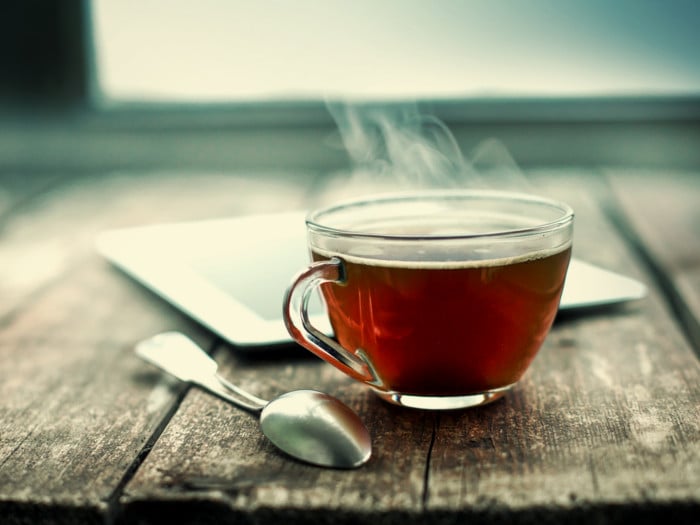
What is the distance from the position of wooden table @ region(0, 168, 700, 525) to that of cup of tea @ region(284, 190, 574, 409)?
0.03m

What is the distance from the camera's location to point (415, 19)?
191cm

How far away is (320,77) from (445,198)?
4.51 ft

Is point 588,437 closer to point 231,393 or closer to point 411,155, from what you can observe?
point 231,393

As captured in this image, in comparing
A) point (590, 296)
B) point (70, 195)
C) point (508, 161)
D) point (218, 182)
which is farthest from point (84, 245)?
point (508, 161)

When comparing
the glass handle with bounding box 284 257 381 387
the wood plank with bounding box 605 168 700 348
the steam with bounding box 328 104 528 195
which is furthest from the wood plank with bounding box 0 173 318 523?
the wood plank with bounding box 605 168 700 348

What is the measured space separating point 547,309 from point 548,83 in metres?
1.45

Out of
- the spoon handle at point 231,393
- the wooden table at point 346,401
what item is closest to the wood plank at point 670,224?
the wooden table at point 346,401

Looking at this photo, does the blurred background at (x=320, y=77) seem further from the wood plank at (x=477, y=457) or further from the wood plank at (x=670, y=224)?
the wood plank at (x=477, y=457)

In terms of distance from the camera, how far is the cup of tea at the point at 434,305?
529mm

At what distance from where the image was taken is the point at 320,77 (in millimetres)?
1984

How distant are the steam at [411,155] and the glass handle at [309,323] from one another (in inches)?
13.4

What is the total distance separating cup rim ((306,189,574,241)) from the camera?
1.69 feet

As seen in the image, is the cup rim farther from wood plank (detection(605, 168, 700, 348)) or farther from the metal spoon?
wood plank (detection(605, 168, 700, 348))

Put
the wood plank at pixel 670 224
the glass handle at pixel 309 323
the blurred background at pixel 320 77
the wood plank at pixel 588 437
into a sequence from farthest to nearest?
the blurred background at pixel 320 77
the wood plank at pixel 670 224
the glass handle at pixel 309 323
the wood plank at pixel 588 437
